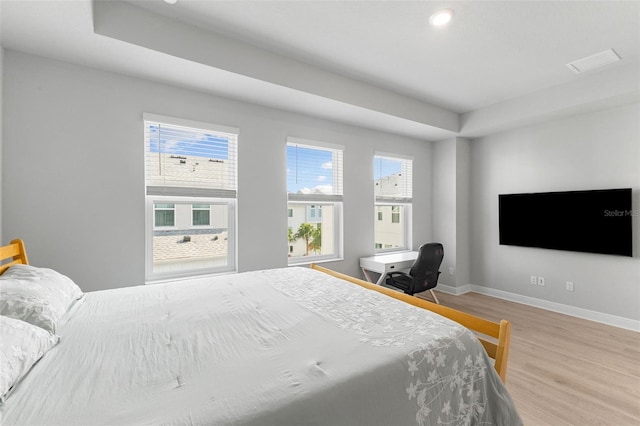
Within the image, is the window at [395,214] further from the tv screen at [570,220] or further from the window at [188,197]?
the window at [188,197]

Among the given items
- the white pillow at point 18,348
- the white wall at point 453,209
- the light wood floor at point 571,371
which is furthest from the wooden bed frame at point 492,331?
the white wall at point 453,209

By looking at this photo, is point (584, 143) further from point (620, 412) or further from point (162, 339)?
point (162, 339)

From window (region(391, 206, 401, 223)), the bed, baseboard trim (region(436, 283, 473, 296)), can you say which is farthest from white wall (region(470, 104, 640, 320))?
the bed

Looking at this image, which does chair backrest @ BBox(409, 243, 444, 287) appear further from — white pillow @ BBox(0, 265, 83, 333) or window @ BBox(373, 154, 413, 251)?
white pillow @ BBox(0, 265, 83, 333)

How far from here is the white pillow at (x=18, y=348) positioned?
2.90 ft

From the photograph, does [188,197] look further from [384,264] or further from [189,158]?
[384,264]

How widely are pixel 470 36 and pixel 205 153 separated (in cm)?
272

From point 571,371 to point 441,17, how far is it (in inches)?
121

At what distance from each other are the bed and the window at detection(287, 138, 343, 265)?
188 centimetres

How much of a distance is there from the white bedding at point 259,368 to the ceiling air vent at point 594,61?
313 centimetres

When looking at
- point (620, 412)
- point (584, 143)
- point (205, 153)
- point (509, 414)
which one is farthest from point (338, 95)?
point (620, 412)

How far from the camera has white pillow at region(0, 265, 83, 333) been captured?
122 cm

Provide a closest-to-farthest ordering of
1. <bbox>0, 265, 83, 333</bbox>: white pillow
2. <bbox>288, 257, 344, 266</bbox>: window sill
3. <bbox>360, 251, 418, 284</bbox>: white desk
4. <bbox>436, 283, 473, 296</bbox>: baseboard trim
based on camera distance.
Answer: <bbox>0, 265, 83, 333</bbox>: white pillow
<bbox>288, 257, 344, 266</bbox>: window sill
<bbox>360, 251, 418, 284</bbox>: white desk
<bbox>436, 283, 473, 296</bbox>: baseboard trim

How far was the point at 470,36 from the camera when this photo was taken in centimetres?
240
